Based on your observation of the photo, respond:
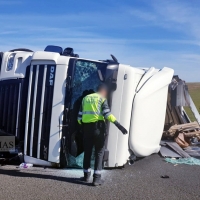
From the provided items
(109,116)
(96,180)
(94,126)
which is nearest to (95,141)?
(94,126)

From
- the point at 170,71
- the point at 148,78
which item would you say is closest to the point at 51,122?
the point at 148,78

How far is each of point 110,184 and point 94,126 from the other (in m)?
0.90

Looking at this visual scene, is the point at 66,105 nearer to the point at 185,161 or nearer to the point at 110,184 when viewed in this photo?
the point at 110,184

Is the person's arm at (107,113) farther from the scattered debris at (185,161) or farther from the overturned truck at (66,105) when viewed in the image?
the scattered debris at (185,161)

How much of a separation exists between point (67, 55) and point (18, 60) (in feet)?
2.89

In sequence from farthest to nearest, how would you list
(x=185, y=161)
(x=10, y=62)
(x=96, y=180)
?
(x=185, y=161), (x=10, y=62), (x=96, y=180)

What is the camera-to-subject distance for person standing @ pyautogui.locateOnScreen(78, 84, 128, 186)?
5629mm

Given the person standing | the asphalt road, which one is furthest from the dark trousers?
the asphalt road

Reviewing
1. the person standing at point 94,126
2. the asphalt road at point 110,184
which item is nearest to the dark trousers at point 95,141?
the person standing at point 94,126

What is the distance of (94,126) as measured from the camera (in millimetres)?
5633

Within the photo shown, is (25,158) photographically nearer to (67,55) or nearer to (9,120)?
(9,120)

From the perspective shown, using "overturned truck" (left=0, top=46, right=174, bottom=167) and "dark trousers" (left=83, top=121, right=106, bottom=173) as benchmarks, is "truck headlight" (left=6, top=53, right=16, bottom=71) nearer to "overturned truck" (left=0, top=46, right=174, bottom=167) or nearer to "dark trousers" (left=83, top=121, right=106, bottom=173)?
"overturned truck" (left=0, top=46, right=174, bottom=167)

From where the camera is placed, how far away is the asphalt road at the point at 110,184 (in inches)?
200

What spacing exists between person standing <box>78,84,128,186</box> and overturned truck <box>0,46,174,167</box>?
1.41 feet
